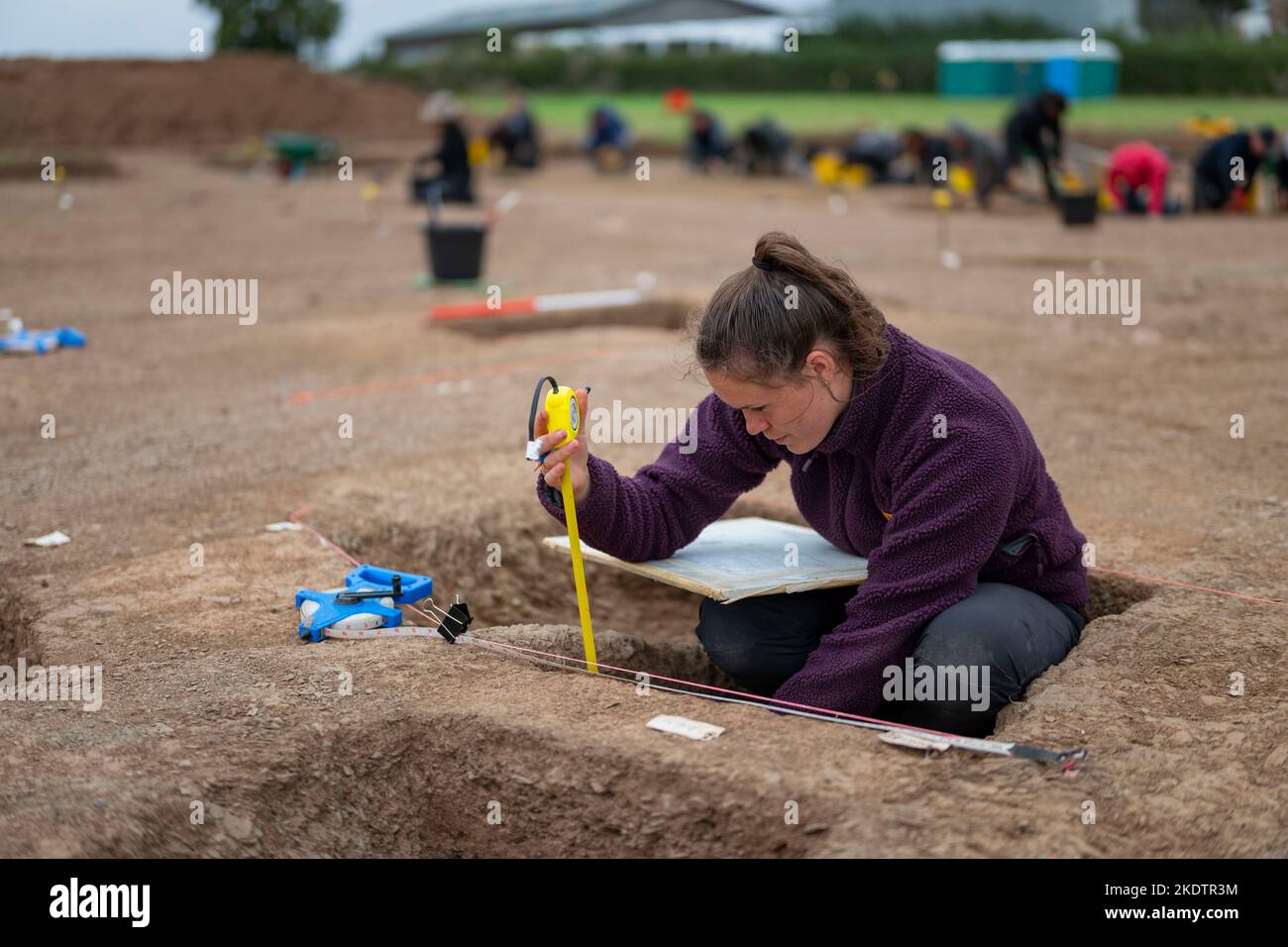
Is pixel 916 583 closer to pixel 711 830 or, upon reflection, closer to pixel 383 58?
pixel 711 830

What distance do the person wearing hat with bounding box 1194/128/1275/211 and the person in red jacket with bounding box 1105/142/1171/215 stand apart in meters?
0.39

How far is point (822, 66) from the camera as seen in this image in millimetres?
33750

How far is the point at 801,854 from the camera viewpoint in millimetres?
2383

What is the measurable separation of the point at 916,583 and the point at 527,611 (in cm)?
177

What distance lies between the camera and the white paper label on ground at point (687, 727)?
106 inches

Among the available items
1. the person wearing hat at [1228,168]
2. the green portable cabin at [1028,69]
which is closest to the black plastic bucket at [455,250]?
the person wearing hat at [1228,168]

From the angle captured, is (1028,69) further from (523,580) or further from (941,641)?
(941,641)

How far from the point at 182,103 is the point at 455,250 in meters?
18.7

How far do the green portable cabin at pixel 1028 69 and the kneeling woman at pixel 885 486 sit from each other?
26.8 metres

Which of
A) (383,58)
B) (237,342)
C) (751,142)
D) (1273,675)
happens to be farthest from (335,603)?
(383,58)

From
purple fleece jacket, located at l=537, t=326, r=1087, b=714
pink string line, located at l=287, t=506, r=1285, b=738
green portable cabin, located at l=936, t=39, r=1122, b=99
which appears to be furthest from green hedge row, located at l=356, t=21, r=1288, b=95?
purple fleece jacket, located at l=537, t=326, r=1087, b=714

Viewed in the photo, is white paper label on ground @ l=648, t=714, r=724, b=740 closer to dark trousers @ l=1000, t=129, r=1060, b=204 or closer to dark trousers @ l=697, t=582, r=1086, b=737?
dark trousers @ l=697, t=582, r=1086, b=737

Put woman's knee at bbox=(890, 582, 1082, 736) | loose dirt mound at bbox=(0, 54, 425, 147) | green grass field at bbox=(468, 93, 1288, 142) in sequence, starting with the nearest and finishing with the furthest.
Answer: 1. woman's knee at bbox=(890, 582, 1082, 736)
2. loose dirt mound at bbox=(0, 54, 425, 147)
3. green grass field at bbox=(468, 93, 1288, 142)

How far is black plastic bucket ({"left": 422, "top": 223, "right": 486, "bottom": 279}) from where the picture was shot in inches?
369
